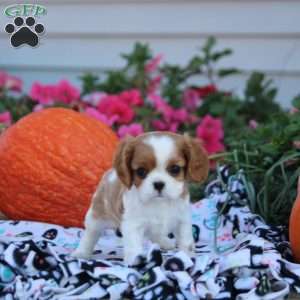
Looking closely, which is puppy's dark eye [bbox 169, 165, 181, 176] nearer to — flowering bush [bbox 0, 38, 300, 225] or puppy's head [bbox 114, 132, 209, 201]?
puppy's head [bbox 114, 132, 209, 201]

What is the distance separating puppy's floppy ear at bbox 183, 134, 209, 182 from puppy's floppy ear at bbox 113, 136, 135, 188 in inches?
8.3

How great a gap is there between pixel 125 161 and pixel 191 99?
279 centimetres

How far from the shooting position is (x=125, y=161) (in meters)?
2.73

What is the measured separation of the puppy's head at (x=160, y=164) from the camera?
105 inches

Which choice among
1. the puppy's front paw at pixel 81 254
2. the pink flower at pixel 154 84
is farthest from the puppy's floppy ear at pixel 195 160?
the pink flower at pixel 154 84

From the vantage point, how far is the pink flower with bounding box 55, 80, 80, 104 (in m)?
5.34

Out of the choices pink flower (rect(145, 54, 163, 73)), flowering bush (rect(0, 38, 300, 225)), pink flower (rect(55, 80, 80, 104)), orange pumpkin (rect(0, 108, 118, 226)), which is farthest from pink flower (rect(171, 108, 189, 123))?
orange pumpkin (rect(0, 108, 118, 226))

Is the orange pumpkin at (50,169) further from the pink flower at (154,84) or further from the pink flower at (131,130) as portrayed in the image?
the pink flower at (154,84)

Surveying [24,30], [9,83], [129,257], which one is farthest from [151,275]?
[9,83]

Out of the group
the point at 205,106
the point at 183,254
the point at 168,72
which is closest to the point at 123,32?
the point at 168,72

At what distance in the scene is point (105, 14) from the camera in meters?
6.27

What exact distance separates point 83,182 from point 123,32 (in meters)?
2.78

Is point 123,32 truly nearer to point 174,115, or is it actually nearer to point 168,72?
point 168,72

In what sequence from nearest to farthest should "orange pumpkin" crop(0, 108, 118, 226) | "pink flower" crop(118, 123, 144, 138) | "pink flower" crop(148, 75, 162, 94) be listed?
"orange pumpkin" crop(0, 108, 118, 226)
"pink flower" crop(118, 123, 144, 138)
"pink flower" crop(148, 75, 162, 94)
